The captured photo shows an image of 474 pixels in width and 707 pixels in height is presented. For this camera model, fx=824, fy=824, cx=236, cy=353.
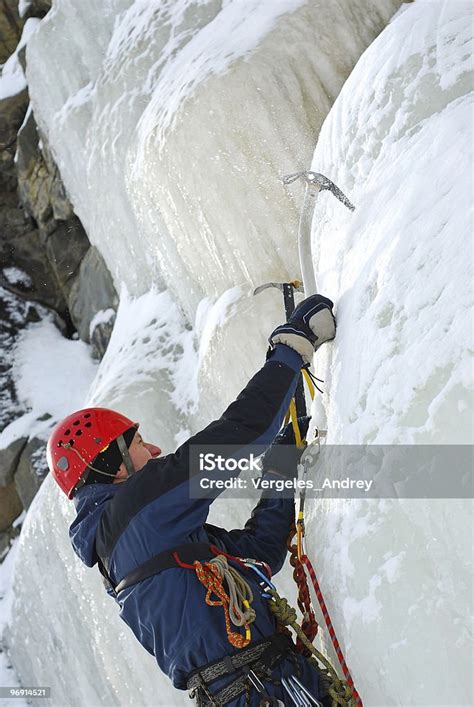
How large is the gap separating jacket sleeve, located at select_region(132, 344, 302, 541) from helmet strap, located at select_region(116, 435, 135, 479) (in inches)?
14.0

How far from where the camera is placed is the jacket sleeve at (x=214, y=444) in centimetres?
210

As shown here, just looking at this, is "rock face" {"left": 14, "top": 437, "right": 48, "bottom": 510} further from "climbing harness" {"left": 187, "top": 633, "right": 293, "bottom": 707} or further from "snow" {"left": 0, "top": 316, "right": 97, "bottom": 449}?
"climbing harness" {"left": 187, "top": 633, "right": 293, "bottom": 707}

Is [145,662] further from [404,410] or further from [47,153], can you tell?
[47,153]

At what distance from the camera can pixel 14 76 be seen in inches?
343

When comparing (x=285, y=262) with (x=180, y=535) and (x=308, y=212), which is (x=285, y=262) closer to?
(x=308, y=212)

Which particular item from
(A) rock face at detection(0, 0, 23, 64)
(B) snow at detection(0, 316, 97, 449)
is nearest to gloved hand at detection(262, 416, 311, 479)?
(B) snow at detection(0, 316, 97, 449)

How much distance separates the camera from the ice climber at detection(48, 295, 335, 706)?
2.10 m

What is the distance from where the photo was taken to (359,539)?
73.6 inches

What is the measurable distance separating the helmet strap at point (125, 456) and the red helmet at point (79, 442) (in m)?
0.02

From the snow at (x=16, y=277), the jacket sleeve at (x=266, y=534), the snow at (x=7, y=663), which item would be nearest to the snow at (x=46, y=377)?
the snow at (x=16, y=277)

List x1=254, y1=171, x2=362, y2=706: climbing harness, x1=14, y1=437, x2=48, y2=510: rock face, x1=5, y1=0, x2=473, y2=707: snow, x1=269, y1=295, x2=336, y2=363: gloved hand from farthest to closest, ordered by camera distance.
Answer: x1=14, y1=437, x2=48, y2=510: rock face → x1=269, y1=295, x2=336, y2=363: gloved hand → x1=254, y1=171, x2=362, y2=706: climbing harness → x1=5, y1=0, x2=473, y2=707: snow

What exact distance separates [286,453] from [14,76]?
24.4 feet

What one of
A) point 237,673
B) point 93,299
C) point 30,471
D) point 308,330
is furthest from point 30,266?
point 237,673

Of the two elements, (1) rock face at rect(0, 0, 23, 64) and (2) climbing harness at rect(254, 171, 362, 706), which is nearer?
(2) climbing harness at rect(254, 171, 362, 706)
